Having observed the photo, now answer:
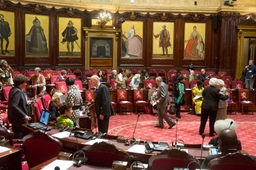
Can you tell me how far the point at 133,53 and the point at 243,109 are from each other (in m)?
7.92

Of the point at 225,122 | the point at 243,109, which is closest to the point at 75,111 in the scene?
the point at 225,122

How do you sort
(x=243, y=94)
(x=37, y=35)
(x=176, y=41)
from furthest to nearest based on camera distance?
(x=176, y=41), (x=37, y=35), (x=243, y=94)

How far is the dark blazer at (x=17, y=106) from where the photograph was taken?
16.4ft

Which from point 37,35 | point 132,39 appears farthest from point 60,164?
point 132,39

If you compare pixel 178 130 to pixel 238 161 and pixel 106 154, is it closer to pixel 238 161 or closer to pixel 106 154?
pixel 106 154

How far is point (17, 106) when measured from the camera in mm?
5027

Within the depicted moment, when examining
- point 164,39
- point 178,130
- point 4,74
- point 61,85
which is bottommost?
point 178,130

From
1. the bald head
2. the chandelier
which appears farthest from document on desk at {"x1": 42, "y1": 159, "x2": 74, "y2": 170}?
the chandelier

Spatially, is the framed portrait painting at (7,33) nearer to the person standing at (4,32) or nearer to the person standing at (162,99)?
the person standing at (4,32)

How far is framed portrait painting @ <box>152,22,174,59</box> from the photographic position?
17750mm

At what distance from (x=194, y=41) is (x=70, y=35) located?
712 centimetres

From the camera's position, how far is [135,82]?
12.6 m

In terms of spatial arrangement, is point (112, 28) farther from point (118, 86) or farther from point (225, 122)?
point (225, 122)

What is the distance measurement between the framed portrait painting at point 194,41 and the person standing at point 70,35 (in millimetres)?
6380
